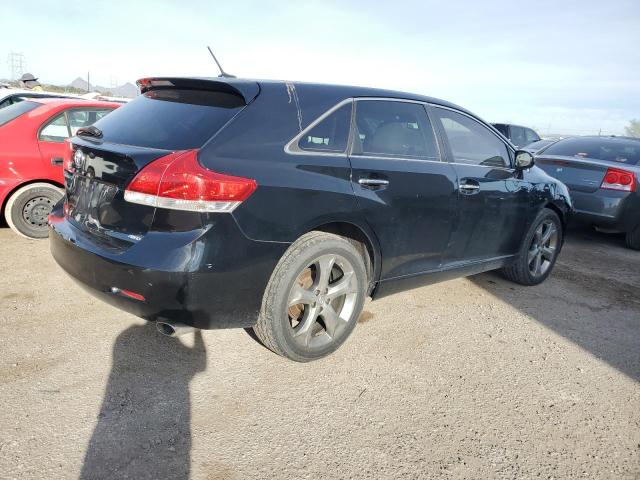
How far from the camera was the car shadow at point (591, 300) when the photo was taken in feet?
11.6

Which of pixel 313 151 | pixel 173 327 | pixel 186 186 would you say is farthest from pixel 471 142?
pixel 173 327

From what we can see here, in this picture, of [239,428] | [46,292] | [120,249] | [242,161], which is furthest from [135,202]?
[46,292]

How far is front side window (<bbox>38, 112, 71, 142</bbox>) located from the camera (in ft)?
16.3

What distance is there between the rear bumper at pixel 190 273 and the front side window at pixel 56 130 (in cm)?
295

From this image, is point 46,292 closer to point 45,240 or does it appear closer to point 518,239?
point 45,240

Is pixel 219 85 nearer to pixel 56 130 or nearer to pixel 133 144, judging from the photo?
pixel 133 144

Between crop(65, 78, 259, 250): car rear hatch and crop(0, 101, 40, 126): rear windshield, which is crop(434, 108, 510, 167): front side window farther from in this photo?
crop(0, 101, 40, 126): rear windshield

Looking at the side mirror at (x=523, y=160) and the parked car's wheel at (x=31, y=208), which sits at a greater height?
the side mirror at (x=523, y=160)

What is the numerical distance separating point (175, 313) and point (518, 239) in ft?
10.4

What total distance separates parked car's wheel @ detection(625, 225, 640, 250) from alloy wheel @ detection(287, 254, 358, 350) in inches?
206

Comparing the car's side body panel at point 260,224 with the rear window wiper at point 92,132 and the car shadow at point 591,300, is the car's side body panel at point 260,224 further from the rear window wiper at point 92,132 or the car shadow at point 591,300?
the car shadow at point 591,300

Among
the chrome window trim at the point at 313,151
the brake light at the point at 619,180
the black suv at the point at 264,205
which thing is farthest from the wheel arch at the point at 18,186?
the brake light at the point at 619,180

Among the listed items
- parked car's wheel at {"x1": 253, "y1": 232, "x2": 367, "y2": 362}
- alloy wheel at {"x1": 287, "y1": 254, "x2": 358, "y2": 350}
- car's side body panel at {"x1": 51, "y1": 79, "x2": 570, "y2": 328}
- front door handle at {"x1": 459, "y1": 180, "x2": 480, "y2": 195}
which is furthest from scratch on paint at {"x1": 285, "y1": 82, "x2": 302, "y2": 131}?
front door handle at {"x1": 459, "y1": 180, "x2": 480, "y2": 195}

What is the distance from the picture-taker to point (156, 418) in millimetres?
2365
